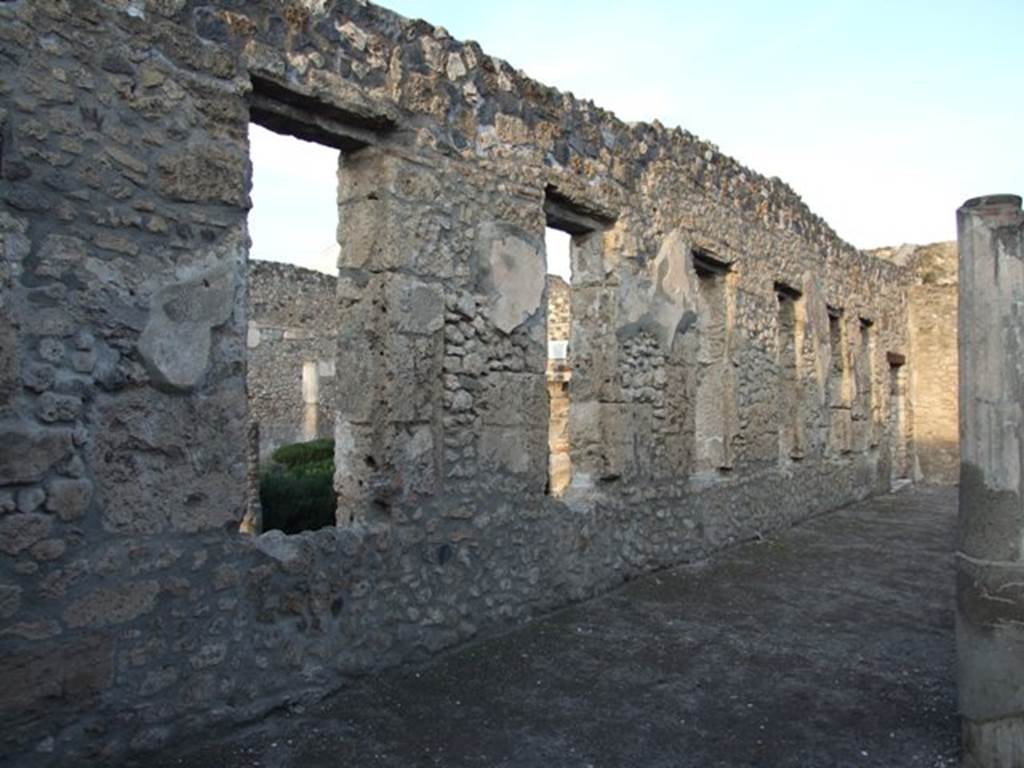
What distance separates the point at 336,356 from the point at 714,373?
13.7 feet

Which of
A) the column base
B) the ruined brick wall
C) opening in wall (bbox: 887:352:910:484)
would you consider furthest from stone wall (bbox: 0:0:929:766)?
the ruined brick wall

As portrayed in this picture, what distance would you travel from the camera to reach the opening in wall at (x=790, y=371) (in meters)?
8.28

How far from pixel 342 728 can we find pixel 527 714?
73 cm

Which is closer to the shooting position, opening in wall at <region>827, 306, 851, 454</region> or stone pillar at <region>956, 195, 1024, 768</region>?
stone pillar at <region>956, 195, 1024, 768</region>

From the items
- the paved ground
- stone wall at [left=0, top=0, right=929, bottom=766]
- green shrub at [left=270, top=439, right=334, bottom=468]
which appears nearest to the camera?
stone wall at [left=0, top=0, right=929, bottom=766]

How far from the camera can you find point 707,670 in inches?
151

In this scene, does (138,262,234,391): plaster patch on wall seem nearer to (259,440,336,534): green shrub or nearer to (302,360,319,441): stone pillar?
(259,440,336,534): green shrub

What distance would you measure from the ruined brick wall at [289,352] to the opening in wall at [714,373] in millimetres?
9053

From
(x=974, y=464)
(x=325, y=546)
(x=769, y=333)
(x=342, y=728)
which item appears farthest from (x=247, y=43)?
(x=769, y=333)

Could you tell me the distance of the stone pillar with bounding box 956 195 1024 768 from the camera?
267 centimetres

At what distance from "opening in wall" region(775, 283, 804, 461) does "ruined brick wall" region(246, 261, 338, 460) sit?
8696mm

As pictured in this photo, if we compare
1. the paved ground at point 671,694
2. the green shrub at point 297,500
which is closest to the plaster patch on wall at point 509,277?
the paved ground at point 671,694

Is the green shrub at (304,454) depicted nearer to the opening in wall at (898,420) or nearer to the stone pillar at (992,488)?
the opening in wall at (898,420)

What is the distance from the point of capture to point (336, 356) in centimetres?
398
